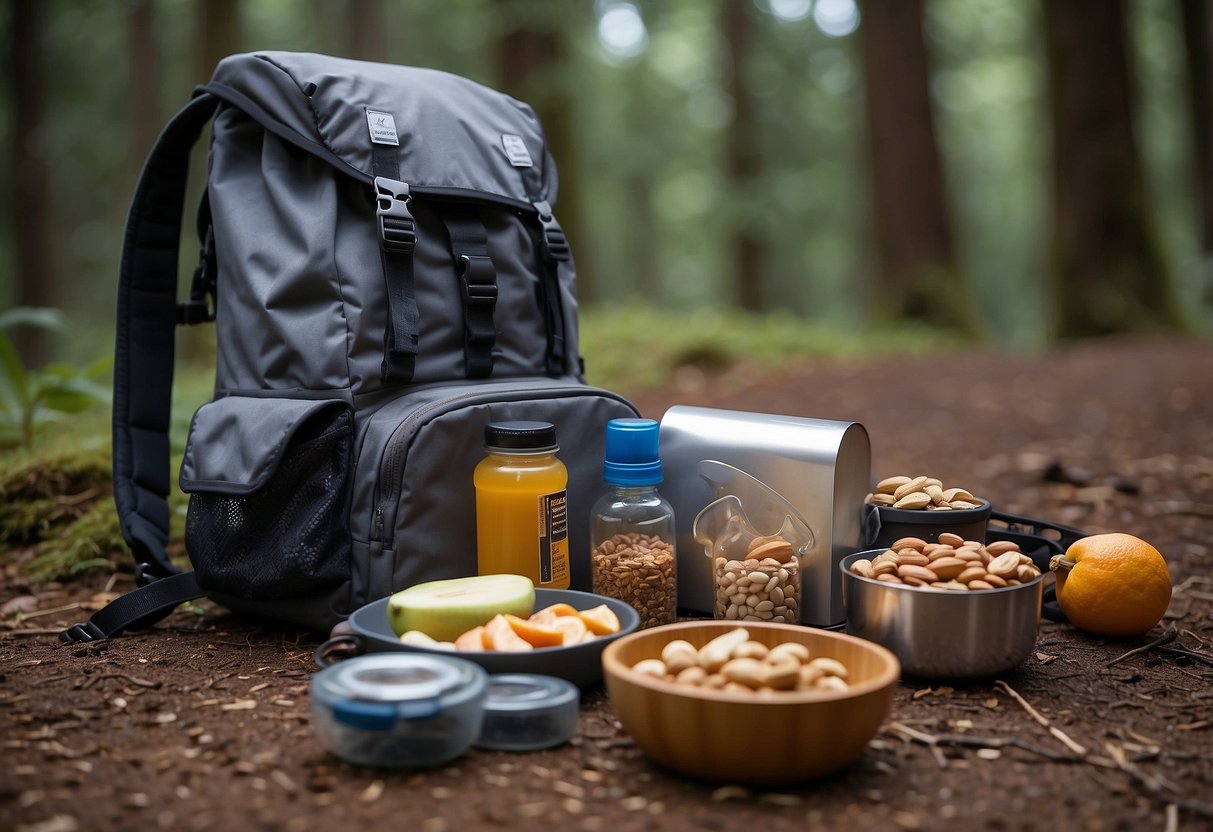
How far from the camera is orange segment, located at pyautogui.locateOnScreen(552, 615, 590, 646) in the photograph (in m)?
2.22

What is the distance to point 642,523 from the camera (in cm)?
267

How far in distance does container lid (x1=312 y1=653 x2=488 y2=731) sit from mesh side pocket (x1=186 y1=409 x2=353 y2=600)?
646mm

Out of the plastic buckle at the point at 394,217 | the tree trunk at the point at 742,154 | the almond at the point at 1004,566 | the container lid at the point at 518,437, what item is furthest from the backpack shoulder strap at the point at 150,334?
the tree trunk at the point at 742,154

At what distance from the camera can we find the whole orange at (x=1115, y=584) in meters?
2.62

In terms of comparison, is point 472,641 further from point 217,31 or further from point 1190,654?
point 217,31

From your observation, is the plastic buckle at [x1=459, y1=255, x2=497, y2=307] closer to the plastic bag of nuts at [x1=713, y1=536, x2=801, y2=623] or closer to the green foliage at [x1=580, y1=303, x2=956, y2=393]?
the plastic bag of nuts at [x1=713, y1=536, x2=801, y2=623]

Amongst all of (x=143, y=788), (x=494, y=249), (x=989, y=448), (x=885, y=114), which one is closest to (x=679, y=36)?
(x=885, y=114)

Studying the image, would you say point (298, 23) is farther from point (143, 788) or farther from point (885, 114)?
point (143, 788)

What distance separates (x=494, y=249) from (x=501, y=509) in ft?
2.70

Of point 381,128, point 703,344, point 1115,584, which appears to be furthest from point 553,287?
point 703,344

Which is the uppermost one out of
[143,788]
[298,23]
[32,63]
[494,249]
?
[298,23]

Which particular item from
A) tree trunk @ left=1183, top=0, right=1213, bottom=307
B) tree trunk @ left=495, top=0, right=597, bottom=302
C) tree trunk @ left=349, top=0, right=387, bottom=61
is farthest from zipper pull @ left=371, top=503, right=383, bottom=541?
tree trunk @ left=1183, top=0, right=1213, bottom=307

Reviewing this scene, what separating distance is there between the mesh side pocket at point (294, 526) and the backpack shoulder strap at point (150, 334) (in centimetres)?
48

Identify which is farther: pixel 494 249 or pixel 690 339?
pixel 690 339
